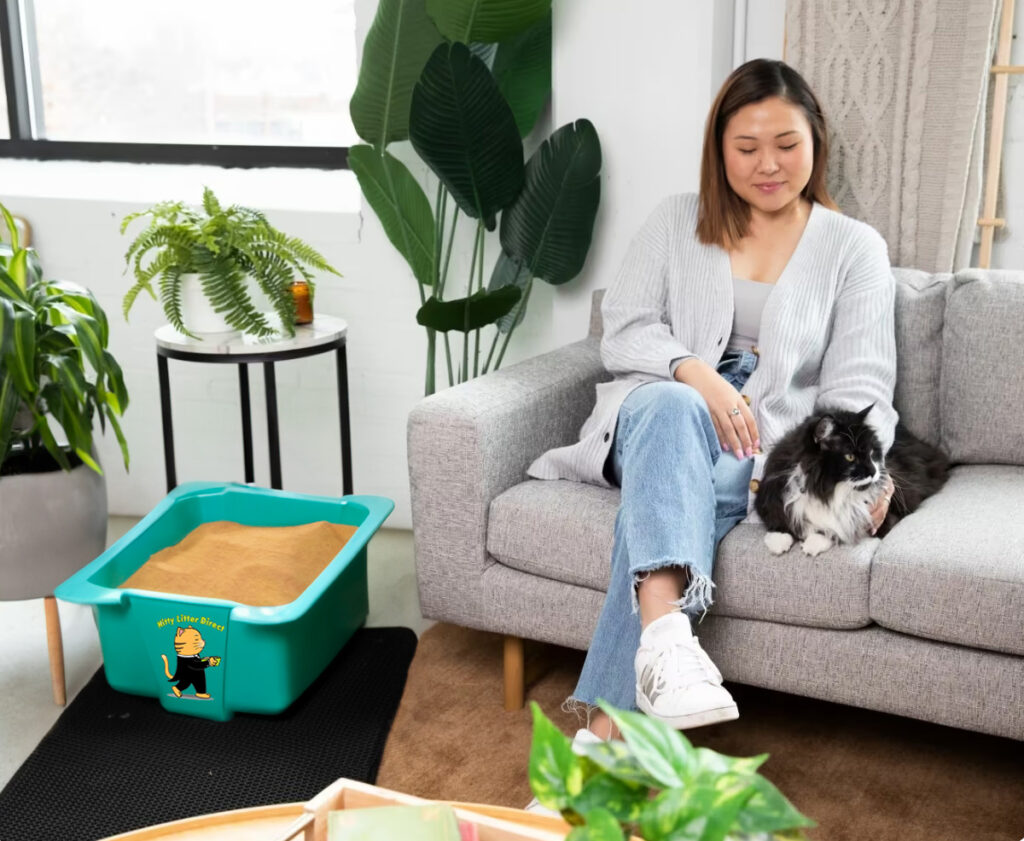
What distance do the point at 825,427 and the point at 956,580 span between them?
31 centimetres

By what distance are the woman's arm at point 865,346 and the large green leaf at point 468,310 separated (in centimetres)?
70

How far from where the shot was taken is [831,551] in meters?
1.84

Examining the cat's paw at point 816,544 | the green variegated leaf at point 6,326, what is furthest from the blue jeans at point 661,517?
the green variegated leaf at point 6,326

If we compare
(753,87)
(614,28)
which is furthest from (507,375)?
(614,28)

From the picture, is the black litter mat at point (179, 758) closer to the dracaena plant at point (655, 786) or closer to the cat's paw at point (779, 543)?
the cat's paw at point (779, 543)

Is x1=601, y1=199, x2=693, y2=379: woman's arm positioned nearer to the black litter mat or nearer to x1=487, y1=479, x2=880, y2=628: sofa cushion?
x1=487, y1=479, x2=880, y2=628: sofa cushion

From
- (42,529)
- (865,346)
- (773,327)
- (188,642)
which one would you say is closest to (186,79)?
(42,529)

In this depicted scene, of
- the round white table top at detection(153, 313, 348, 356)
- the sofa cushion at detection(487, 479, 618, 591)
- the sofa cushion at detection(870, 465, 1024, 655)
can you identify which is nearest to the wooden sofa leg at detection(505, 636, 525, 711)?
the sofa cushion at detection(487, 479, 618, 591)

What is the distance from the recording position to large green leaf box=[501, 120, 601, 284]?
8.53 ft

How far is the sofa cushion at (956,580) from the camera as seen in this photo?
1.72 meters

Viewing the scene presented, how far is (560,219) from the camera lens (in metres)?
2.62

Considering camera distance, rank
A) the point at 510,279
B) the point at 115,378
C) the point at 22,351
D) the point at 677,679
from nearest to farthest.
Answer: the point at 677,679
the point at 22,351
the point at 115,378
the point at 510,279

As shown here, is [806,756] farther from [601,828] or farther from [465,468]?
[601,828]

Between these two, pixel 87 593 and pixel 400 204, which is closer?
pixel 87 593
